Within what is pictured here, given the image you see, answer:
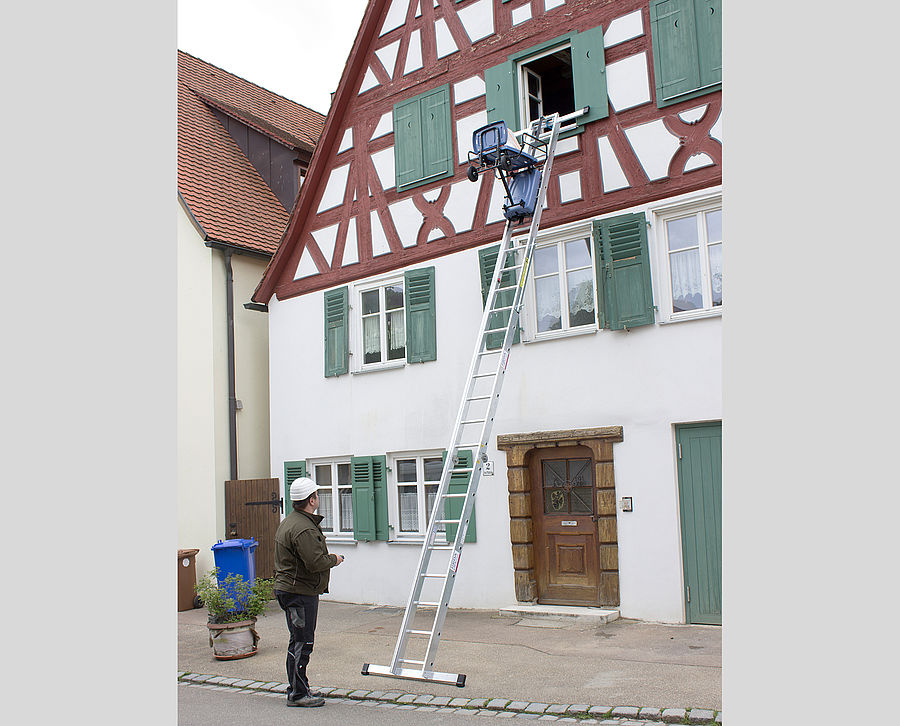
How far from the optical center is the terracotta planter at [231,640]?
317 inches

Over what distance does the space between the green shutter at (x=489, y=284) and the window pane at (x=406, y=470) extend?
2074 millimetres

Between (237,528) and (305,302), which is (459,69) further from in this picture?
(237,528)

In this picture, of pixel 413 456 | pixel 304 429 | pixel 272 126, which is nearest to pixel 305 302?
pixel 304 429

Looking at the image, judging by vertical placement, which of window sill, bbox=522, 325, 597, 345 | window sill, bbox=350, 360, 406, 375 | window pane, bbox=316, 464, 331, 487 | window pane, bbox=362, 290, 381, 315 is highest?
window pane, bbox=362, 290, 381, 315

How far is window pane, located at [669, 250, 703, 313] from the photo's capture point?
9.02m

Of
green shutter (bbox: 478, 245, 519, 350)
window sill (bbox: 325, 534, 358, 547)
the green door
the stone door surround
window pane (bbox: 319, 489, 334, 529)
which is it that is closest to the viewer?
the green door

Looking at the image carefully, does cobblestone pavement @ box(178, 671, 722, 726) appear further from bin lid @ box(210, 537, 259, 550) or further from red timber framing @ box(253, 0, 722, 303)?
red timber framing @ box(253, 0, 722, 303)

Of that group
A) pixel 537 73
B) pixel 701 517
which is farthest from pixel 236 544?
pixel 537 73

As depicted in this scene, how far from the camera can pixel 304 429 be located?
41.2ft

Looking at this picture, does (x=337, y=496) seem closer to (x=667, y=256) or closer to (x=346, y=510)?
(x=346, y=510)

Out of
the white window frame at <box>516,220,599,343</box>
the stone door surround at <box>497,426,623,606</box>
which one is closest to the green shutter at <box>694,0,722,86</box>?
the white window frame at <box>516,220,599,343</box>

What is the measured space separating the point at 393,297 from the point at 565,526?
394 cm

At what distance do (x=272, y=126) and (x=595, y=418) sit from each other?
9672mm

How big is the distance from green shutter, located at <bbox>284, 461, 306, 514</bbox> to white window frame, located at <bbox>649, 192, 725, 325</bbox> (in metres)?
5.75
